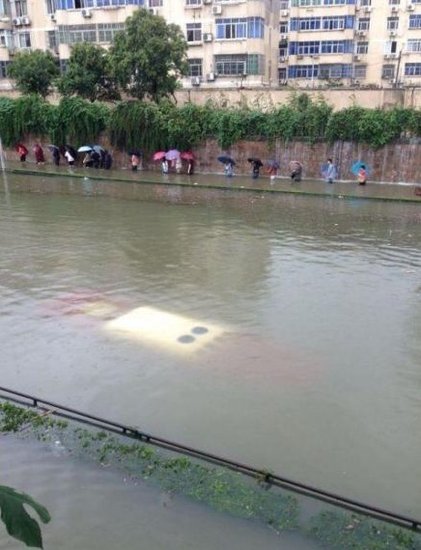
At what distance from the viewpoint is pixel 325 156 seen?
23.5 m

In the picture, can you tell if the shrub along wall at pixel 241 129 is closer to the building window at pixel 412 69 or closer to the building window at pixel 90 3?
the building window at pixel 90 3

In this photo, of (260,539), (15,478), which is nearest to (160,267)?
(15,478)

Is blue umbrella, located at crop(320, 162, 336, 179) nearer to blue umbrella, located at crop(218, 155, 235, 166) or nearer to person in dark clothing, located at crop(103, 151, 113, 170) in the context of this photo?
blue umbrella, located at crop(218, 155, 235, 166)

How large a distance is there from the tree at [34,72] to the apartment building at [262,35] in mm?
6788

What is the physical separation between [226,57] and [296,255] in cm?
2836

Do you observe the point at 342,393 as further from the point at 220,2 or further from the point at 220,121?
the point at 220,2

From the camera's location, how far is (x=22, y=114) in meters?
28.4

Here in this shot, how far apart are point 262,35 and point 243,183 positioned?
18.2 metres

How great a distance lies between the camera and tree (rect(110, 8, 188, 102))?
2522cm

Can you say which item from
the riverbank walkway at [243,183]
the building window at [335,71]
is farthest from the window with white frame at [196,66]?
the riverbank walkway at [243,183]

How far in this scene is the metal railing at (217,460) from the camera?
4387mm

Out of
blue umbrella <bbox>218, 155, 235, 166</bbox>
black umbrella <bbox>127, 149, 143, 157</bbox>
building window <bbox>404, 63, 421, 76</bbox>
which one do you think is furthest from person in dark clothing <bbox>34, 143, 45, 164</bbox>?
building window <bbox>404, 63, 421, 76</bbox>

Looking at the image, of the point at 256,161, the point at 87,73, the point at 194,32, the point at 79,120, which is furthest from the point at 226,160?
the point at 194,32

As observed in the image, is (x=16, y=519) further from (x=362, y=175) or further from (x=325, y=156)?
(x=325, y=156)
